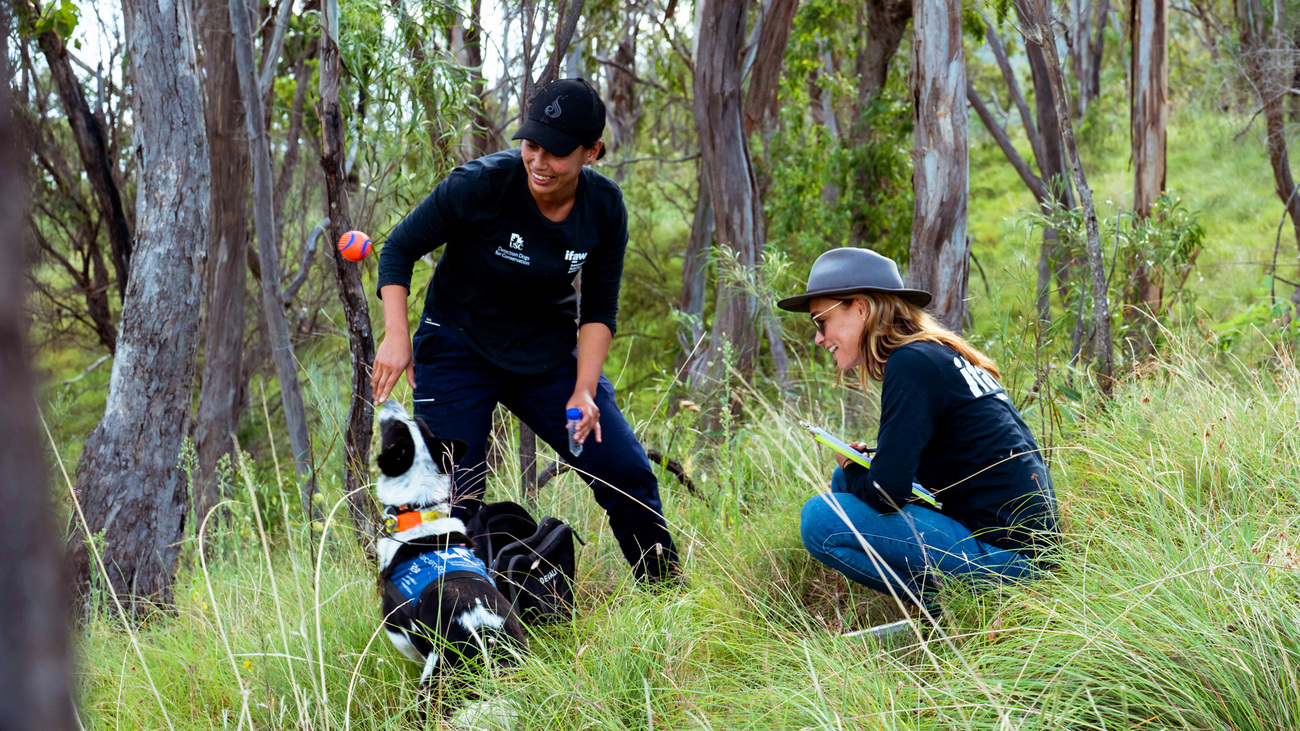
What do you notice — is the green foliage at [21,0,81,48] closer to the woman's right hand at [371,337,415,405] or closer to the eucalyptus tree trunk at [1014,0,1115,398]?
the woman's right hand at [371,337,415,405]

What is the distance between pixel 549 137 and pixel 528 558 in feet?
4.29

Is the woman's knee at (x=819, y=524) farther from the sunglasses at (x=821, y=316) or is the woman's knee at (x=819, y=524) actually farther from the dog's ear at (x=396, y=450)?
the dog's ear at (x=396, y=450)

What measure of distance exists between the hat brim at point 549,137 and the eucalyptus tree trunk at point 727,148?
341 centimetres

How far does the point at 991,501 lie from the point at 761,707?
3.73 ft

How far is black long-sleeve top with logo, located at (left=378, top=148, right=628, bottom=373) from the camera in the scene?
3.07 metres

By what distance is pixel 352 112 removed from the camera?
4004 mm

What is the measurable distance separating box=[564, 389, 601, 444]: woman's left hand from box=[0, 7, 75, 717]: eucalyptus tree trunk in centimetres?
257

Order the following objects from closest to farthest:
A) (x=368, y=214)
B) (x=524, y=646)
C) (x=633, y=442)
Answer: (x=524, y=646) → (x=633, y=442) → (x=368, y=214)

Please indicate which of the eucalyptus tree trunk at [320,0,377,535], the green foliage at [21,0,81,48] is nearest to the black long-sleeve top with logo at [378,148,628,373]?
the eucalyptus tree trunk at [320,0,377,535]

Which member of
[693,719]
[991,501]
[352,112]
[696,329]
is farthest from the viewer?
[696,329]

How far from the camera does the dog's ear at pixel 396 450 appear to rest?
2.47 metres

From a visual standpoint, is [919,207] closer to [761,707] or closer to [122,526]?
[761,707]

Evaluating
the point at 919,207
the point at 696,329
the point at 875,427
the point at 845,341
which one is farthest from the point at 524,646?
the point at 696,329

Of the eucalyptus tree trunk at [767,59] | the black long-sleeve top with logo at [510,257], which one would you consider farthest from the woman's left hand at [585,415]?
the eucalyptus tree trunk at [767,59]
